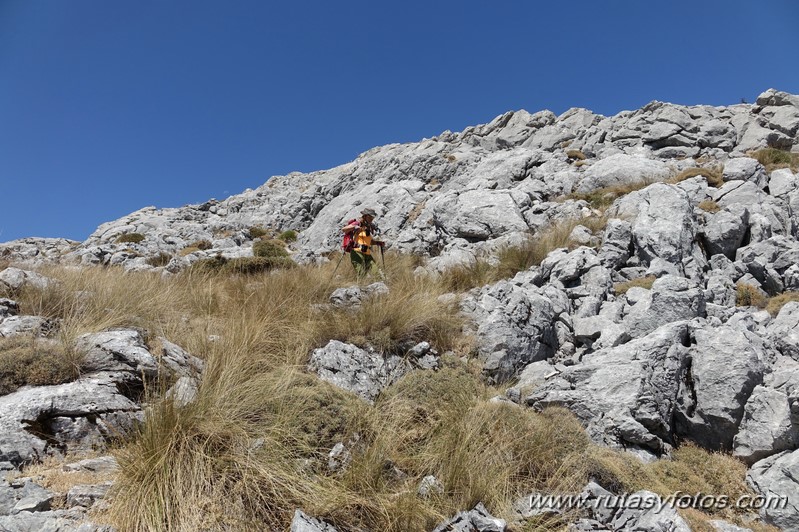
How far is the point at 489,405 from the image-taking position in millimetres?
4953

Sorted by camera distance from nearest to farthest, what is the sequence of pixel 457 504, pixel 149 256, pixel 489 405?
pixel 457 504 → pixel 489 405 → pixel 149 256

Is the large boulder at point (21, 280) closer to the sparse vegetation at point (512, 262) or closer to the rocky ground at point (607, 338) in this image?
the rocky ground at point (607, 338)

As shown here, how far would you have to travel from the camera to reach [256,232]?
2972 cm

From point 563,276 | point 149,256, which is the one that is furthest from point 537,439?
point 149,256

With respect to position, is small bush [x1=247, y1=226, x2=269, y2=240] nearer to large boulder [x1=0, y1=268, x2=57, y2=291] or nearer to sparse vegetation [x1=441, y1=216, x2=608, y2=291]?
sparse vegetation [x1=441, y1=216, x2=608, y2=291]

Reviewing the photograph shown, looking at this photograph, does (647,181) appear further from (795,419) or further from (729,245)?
(795,419)

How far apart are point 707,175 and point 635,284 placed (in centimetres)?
1076

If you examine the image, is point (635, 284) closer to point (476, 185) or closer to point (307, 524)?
point (307, 524)

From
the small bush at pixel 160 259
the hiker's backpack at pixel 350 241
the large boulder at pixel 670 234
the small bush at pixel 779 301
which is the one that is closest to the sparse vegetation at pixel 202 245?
the small bush at pixel 160 259

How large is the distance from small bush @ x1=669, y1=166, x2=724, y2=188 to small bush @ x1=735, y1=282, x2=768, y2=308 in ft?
27.4

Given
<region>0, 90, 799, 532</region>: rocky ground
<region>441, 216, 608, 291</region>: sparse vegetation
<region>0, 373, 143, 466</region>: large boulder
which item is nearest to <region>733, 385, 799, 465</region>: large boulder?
<region>0, 90, 799, 532</region>: rocky ground

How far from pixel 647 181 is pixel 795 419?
15.5 m

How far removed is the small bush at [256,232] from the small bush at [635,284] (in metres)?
24.3

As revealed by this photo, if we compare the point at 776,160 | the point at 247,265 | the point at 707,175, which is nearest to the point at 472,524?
the point at 247,265
